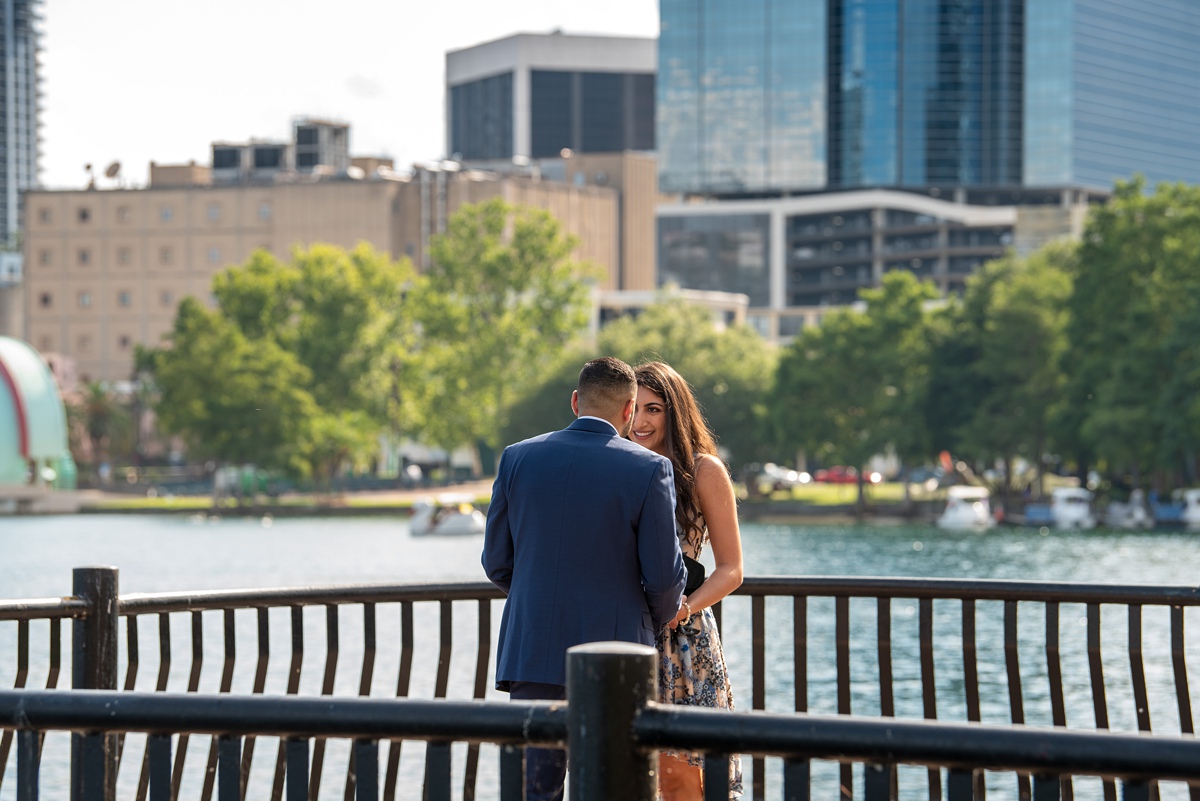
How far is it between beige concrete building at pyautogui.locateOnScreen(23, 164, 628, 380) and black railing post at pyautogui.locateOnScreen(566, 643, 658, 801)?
478ft

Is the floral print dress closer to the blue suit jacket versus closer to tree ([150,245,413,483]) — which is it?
the blue suit jacket

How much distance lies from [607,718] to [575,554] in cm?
190

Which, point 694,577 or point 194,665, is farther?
point 194,665

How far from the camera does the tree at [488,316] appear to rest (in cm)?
10094

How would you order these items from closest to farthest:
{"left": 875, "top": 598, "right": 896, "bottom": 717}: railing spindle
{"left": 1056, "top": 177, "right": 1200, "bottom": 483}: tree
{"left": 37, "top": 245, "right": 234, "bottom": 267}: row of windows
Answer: {"left": 875, "top": 598, "right": 896, "bottom": 717}: railing spindle
{"left": 1056, "top": 177, "right": 1200, "bottom": 483}: tree
{"left": 37, "top": 245, "right": 234, "bottom": 267}: row of windows

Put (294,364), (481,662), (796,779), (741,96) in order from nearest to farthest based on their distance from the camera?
1. (796,779)
2. (481,662)
3. (294,364)
4. (741,96)

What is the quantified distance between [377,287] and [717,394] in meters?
22.3

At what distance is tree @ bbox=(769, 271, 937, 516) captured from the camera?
8450cm

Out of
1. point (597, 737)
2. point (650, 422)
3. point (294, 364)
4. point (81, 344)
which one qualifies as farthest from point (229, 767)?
point (81, 344)

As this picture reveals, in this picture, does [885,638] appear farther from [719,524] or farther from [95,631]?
[95,631]

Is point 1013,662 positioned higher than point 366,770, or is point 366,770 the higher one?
point 366,770

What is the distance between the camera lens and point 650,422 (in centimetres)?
584

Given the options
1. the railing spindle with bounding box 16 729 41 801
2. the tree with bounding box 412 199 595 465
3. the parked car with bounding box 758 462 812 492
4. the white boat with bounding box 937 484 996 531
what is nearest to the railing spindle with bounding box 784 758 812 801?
the railing spindle with bounding box 16 729 41 801

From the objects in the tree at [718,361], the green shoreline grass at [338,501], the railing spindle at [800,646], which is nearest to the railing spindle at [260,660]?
the railing spindle at [800,646]
